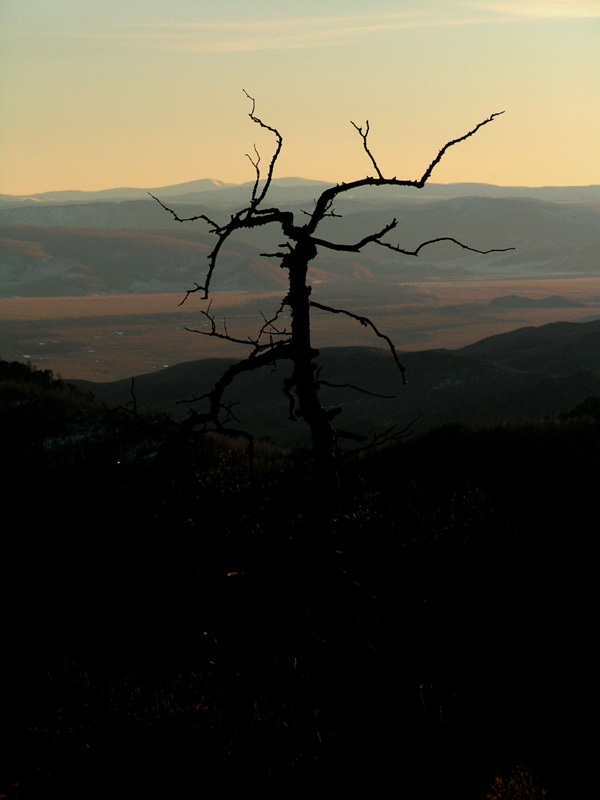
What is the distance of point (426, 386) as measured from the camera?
140 ft

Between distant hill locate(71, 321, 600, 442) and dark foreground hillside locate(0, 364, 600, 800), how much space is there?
16.5 m

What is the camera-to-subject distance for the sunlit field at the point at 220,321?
82.4 meters

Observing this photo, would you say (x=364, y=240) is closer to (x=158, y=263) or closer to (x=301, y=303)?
(x=301, y=303)

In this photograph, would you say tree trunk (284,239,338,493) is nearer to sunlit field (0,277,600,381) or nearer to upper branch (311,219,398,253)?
upper branch (311,219,398,253)

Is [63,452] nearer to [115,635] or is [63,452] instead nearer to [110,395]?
[115,635]

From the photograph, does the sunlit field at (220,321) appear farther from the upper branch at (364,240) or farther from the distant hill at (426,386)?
the upper branch at (364,240)

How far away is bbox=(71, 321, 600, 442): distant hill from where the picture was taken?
34.3 m

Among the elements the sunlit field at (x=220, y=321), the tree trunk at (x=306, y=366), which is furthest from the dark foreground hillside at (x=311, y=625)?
the sunlit field at (x=220, y=321)

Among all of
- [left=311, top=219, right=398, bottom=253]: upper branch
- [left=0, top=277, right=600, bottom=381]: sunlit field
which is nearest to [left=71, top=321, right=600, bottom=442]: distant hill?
[left=0, top=277, right=600, bottom=381]: sunlit field

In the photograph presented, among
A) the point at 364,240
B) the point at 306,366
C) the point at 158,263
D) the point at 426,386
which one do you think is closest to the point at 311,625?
the point at 306,366

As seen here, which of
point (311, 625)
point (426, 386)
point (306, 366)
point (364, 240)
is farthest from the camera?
point (426, 386)

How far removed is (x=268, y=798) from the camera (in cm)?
603

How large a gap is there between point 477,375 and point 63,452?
3211 centimetres

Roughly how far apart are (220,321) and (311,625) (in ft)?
281
